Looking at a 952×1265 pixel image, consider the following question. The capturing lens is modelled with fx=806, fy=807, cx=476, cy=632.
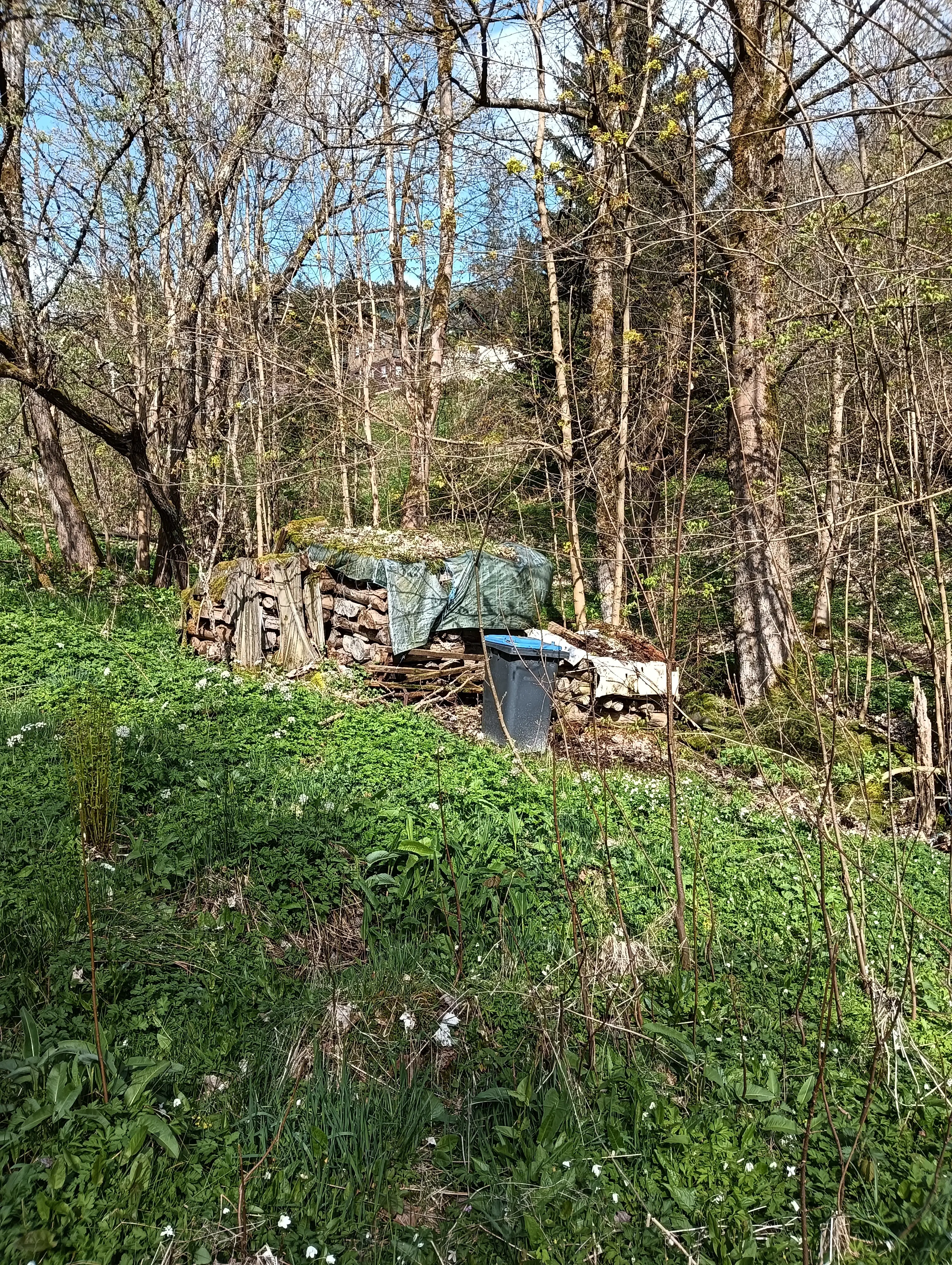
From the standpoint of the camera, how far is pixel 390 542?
324 inches

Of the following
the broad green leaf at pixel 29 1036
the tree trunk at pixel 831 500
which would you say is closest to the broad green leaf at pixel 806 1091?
the tree trunk at pixel 831 500

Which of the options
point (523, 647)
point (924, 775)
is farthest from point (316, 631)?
point (924, 775)

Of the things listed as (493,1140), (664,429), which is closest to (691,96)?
(493,1140)

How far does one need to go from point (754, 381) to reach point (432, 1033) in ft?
21.6

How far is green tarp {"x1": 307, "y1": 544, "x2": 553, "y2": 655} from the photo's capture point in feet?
25.1

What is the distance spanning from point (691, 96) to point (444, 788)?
3.45 m

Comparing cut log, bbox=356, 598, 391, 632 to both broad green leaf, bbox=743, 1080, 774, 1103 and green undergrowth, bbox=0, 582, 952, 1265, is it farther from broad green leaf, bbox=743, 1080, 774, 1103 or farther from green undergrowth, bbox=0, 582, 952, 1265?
broad green leaf, bbox=743, 1080, 774, 1103

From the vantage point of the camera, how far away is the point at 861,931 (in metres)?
2.83

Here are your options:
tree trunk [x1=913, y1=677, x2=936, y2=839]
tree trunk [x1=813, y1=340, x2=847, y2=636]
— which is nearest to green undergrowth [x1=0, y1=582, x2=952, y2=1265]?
tree trunk [x1=913, y1=677, x2=936, y2=839]

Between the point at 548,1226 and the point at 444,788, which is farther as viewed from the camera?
the point at 444,788

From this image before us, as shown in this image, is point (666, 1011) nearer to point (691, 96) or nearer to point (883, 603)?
point (691, 96)

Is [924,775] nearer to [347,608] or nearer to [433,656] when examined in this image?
[433,656]

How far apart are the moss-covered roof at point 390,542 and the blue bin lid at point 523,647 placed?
1279mm

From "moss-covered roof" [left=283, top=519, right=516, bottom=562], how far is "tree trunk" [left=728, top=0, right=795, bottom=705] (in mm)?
2322
